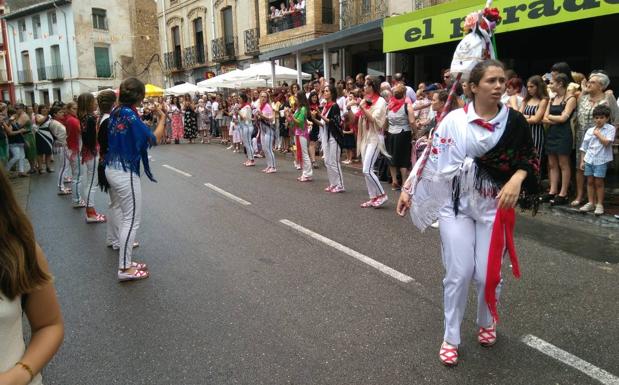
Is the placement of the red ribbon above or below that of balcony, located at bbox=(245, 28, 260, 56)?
below

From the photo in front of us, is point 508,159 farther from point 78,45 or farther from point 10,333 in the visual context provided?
point 78,45

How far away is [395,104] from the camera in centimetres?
914

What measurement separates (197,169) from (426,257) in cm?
859

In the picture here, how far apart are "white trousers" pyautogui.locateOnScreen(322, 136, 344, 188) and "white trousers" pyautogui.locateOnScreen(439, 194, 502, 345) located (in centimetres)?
573

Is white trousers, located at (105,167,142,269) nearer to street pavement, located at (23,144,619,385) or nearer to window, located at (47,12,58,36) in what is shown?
street pavement, located at (23,144,619,385)

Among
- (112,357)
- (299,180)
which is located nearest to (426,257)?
(112,357)

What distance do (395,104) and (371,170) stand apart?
201cm

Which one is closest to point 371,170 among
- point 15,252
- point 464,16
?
point 464,16

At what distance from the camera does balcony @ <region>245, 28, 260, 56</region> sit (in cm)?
2684

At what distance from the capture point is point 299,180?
10609 millimetres

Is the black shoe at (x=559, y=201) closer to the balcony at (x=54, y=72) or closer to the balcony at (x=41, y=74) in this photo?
the balcony at (x=54, y=72)

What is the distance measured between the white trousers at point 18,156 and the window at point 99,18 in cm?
3340

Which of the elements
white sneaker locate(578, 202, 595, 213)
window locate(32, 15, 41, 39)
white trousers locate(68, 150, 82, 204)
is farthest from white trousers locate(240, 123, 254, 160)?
window locate(32, 15, 41, 39)

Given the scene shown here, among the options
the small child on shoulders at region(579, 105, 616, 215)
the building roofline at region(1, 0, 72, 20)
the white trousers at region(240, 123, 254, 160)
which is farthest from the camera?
the building roofline at region(1, 0, 72, 20)
